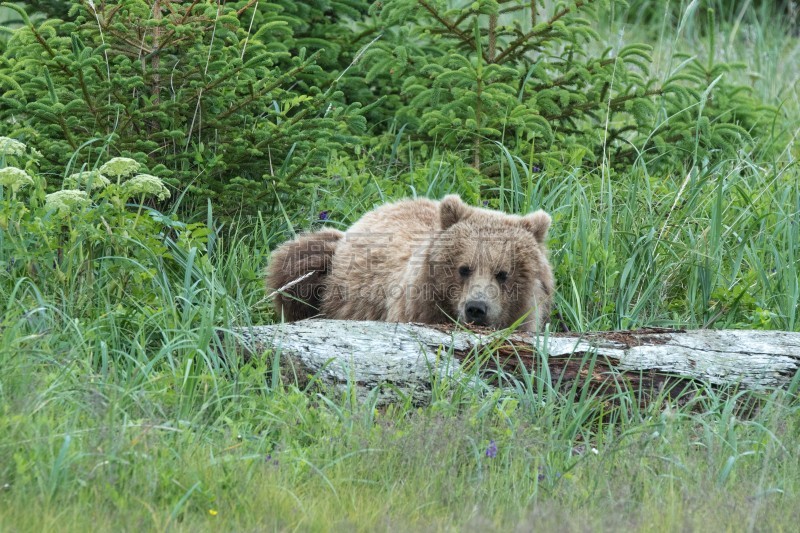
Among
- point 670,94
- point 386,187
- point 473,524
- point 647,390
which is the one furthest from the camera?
point 670,94

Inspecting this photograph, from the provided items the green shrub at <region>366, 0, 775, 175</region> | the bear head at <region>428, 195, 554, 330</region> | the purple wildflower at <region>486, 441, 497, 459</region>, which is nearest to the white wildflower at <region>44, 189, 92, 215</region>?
the bear head at <region>428, 195, 554, 330</region>

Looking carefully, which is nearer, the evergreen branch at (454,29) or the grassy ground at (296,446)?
the grassy ground at (296,446)

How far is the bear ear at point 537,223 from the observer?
221 inches

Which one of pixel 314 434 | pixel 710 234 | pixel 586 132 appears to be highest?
pixel 586 132

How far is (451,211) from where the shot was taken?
5.61 metres

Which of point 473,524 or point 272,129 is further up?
point 272,129

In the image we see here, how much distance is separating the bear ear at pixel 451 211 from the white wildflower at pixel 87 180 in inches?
75.8

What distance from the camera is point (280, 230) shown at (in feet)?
21.8

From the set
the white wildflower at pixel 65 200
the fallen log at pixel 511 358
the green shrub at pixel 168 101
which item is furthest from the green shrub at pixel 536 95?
the white wildflower at pixel 65 200

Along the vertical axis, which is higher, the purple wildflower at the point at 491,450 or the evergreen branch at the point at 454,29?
the evergreen branch at the point at 454,29

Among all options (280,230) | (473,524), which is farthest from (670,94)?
(473,524)

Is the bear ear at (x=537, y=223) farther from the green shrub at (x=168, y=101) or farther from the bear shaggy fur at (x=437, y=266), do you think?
the green shrub at (x=168, y=101)

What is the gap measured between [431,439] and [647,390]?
4.15 feet

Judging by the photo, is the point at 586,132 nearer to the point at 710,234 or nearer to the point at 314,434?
the point at 710,234
